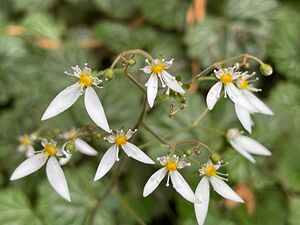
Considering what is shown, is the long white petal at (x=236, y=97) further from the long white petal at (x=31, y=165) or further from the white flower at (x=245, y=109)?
the long white petal at (x=31, y=165)

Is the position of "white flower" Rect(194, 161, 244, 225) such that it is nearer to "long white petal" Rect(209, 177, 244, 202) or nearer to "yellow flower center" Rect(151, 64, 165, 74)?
"long white petal" Rect(209, 177, 244, 202)

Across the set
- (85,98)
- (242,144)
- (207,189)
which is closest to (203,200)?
(207,189)

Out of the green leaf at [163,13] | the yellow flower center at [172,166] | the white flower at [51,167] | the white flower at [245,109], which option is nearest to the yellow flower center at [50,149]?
the white flower at [51,167]

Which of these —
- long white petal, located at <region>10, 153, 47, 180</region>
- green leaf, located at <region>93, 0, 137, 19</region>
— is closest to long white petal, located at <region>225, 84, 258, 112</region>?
long white petal, located at <region>10, 153, 47, 180</region>

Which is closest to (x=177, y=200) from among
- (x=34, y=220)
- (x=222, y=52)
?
(x=34, y=220)

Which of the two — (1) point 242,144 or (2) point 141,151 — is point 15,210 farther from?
(1) point 242,144

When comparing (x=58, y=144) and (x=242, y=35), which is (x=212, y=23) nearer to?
(x=242, y=35)
